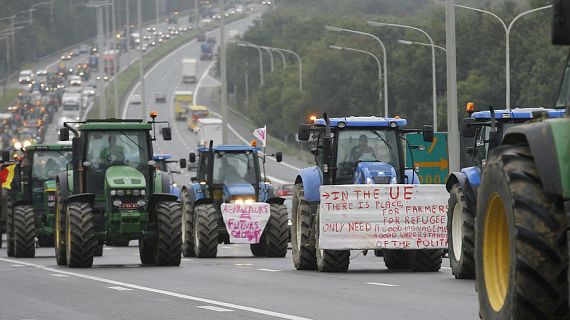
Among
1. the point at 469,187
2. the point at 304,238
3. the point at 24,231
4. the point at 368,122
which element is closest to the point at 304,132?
the point at 368,122

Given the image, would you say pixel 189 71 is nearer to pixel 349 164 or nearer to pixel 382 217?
pixel 349 164

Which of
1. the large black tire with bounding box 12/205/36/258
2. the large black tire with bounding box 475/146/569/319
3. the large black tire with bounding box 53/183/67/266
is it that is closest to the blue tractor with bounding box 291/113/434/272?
the large black tire with bounding box 53/183/67/266

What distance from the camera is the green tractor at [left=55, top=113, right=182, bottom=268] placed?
91.0 feet

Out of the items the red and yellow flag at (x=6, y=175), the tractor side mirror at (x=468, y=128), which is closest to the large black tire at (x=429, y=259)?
the tractor side mirror at (x=468, y=128)

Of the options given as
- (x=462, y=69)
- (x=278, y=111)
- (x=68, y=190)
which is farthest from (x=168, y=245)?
(x=278, y=111)

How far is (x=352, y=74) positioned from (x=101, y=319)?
4261 inches

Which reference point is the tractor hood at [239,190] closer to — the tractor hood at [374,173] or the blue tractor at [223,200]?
the blue tractor at [223,200]

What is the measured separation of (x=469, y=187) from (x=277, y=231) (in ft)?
36.6

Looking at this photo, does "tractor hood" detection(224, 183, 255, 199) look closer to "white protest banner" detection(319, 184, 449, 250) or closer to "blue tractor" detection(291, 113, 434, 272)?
"blue tractor" detection(291, 113, 434, 272)

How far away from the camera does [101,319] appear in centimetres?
1606

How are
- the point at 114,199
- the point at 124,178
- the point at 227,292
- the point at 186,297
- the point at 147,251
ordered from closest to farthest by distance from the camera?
the point at 186,297
the point at 227,292
the point at 114,199
the point at 124,178
the point at 147,251

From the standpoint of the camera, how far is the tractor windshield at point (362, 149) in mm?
26250

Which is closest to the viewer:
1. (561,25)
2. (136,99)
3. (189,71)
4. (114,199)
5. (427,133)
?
(561,25)

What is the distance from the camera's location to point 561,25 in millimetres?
9586
